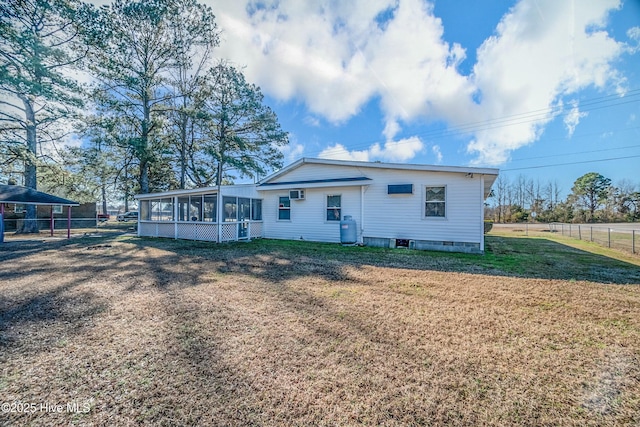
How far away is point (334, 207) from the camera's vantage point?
1130 centimetres

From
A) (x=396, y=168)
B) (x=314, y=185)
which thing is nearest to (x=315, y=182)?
(x=314, y=185)

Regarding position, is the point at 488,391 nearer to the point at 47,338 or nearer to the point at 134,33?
the point at 47,338

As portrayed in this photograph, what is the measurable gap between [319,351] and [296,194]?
9698mm

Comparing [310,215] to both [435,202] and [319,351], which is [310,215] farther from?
[319,351]

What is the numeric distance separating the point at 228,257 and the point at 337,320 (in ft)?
18.3

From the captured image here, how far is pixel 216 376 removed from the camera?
2172mm

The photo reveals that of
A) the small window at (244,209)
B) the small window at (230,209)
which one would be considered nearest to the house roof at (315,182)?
the small window at (244,209)

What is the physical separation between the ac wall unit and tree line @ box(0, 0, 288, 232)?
29.7 feet

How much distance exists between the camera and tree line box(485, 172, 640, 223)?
30281mm

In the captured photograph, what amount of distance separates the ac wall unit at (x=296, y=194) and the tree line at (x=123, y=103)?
9.06 metres

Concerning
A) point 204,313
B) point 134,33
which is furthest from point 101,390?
point 134,33

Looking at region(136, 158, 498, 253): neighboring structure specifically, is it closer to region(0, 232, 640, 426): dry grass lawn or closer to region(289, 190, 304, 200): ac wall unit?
region(289, 190, 304, 200): ac wall unit

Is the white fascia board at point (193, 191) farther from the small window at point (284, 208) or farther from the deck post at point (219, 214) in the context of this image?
the small window at point (284, 208)

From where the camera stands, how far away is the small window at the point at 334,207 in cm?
1120
